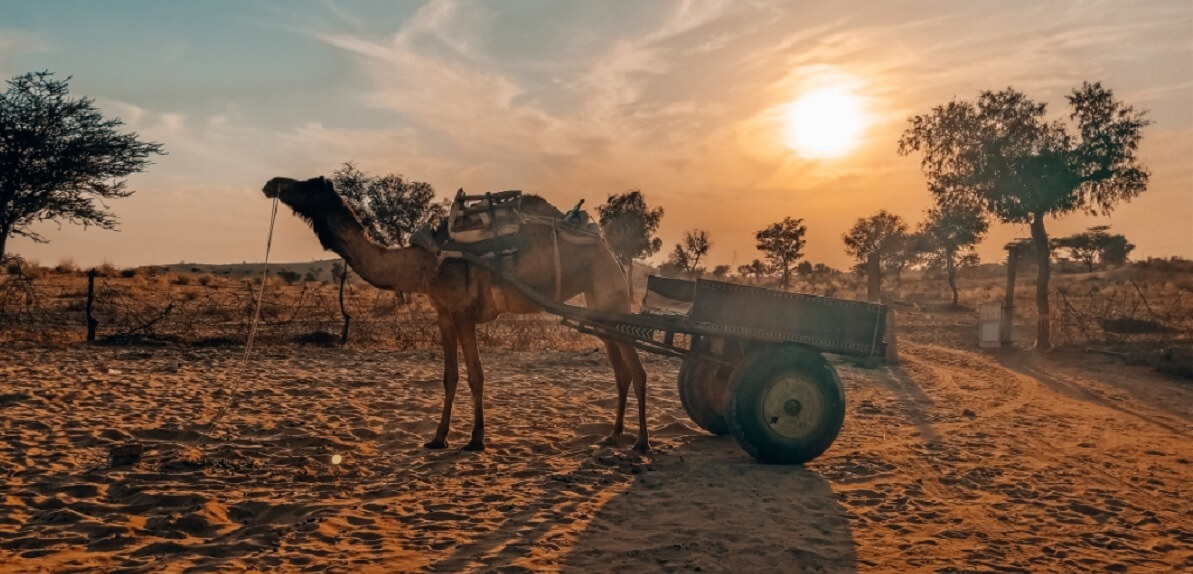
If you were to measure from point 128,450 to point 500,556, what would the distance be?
4205mm

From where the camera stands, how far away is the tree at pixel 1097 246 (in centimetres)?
7956

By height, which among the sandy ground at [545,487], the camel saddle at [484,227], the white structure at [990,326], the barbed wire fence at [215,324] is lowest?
the sandy ground at [545,487]

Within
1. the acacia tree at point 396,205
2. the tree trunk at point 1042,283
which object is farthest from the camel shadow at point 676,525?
the acacia tree at point 396,205

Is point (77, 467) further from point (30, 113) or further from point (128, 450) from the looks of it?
point (30, 113)

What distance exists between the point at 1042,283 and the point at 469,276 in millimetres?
20245

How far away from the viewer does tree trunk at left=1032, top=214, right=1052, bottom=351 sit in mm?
20516

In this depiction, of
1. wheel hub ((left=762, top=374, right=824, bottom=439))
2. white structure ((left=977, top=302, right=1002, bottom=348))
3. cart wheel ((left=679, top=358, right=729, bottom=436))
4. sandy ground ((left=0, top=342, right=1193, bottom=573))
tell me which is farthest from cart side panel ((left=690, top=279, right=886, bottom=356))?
white structure ((left=977, top=302, right=1002, bottom=348))

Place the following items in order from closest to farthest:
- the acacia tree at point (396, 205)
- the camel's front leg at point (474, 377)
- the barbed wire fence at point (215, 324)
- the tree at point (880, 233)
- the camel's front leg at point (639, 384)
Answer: the camel's front leg at point (474, 377) → the camel's front leg at point (639, 384) → the barbed wire fence at point (215, 324) → the acacia tree at point (396, 205) → the tree at point (880, 233)

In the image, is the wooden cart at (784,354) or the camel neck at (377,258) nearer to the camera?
the wooden cart at (784,354)

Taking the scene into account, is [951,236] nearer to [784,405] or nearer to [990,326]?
[990,326]

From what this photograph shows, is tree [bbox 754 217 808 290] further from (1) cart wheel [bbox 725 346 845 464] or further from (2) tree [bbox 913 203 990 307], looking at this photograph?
(1) cart wheel [bbox 725 346 845 464]

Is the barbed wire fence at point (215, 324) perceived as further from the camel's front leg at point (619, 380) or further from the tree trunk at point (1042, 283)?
the tree trunk at point (1042, 283)

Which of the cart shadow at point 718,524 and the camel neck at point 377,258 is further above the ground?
the camel neck at point 377,258

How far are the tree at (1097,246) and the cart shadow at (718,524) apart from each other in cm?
8487
